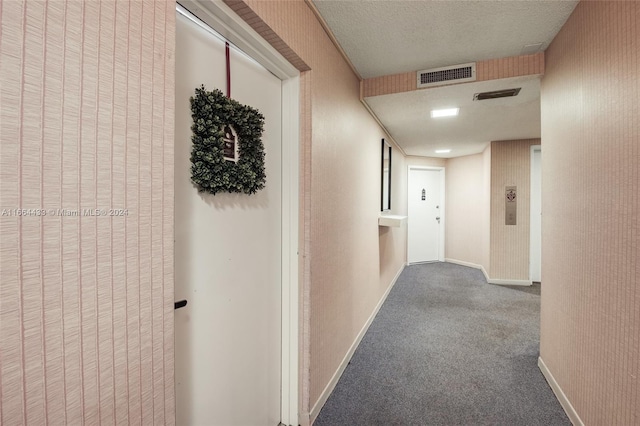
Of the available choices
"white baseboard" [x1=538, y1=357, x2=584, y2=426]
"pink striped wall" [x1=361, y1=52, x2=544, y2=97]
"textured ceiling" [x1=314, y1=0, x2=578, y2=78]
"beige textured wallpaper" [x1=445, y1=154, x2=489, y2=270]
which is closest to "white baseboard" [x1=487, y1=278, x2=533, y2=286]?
"beige textured wallpaper" [x1=445, y1=154, x2=489, y2=270]

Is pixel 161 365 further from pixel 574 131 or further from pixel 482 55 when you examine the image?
pixel 482 55

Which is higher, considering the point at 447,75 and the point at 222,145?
the point at 447,75

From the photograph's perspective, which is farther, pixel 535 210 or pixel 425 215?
pixel 425 215

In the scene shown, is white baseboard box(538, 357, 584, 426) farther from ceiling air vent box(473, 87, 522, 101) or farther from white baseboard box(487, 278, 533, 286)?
white baseboard box(487, 278, 533, 286)

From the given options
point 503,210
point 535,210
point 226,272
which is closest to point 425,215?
point 503,210

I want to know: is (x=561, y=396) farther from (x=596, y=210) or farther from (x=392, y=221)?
(x=392, y=221)

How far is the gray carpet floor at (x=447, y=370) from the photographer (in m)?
1.80

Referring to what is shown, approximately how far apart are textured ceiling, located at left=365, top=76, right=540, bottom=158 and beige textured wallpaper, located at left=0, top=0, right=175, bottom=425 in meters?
2.28

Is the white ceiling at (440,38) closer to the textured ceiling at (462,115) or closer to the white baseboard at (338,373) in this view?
the textured ceiling at (462,115)

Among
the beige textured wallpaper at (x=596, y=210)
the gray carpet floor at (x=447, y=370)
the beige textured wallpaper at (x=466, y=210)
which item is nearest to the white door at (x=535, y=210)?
the beige textured wallpaper at (x=466, y=210)

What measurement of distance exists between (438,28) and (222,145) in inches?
63.0

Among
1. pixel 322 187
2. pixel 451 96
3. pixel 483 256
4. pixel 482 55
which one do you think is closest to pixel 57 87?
pixel 322 187

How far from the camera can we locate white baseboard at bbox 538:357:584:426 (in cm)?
167

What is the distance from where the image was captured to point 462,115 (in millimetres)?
3207
